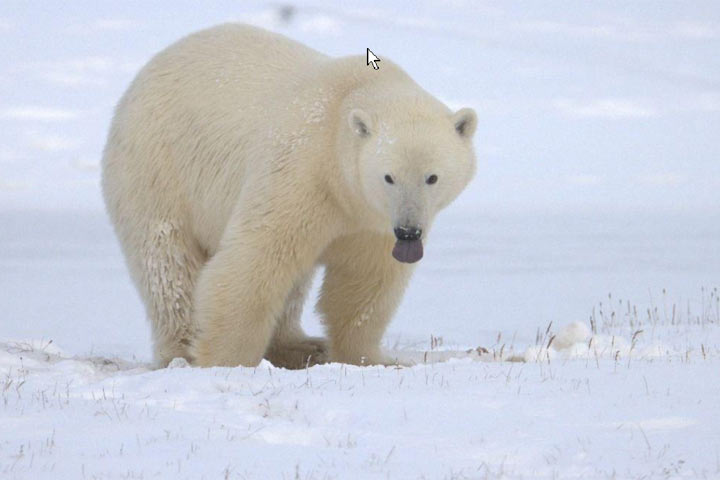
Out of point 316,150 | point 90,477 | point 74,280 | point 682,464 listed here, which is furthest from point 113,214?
point 74,280

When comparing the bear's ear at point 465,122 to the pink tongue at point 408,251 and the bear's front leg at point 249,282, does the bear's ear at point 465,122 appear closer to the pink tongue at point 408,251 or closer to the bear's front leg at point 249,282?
the pink tongue at point 408,251

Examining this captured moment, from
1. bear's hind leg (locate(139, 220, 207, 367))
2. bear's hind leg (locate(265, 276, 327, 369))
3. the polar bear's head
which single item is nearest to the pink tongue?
the polar bear's head

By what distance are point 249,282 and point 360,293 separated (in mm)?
1093

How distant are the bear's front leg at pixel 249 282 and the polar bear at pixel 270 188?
1cm

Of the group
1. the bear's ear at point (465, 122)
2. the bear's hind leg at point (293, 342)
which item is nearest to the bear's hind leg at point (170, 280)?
the bear's hind leg at point (293, 342)

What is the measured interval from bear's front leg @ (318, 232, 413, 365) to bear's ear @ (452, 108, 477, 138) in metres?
1.01

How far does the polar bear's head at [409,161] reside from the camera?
656 centimetres

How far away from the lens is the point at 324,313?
8312 mm

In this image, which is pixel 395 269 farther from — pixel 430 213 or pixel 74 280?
pixel 74 280

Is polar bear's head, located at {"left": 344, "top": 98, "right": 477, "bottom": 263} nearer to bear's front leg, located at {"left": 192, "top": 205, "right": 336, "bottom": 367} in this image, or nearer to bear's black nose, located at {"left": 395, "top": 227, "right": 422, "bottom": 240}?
bear's black nose, located at {"left": 395, "top": 227, "right": 422, "bottom": 240}

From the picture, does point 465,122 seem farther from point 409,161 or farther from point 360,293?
point 360,293

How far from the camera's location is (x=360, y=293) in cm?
806

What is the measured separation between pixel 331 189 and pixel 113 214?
238 centimetres

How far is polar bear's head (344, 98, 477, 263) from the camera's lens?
656 cm
